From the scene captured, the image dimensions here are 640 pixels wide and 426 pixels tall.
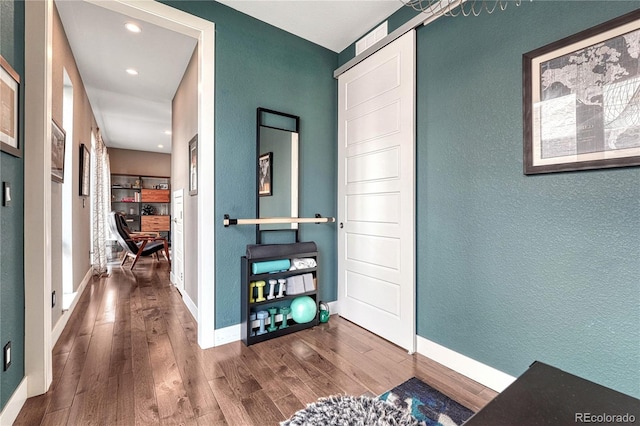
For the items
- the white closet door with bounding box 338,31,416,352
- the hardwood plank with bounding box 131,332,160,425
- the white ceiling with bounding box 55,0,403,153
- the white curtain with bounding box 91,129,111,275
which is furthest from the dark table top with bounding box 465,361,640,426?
the white curtain with bounding box 91,129,111,275

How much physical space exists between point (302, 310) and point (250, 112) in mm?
1759

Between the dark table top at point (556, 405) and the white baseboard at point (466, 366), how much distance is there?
2.70 ft

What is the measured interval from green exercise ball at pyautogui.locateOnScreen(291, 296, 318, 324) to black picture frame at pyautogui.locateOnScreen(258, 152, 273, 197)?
977 mm

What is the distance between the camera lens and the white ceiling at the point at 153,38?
2273 mm

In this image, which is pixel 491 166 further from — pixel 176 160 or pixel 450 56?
pixel 176 160

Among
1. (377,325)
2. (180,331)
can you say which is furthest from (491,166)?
(180,331)

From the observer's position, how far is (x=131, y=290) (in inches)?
145

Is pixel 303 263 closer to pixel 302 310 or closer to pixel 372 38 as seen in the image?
Result: pixel 302 310

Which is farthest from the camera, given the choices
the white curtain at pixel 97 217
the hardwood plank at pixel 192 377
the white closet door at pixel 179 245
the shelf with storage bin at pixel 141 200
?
the shelf with storage bin at pixel 141 200

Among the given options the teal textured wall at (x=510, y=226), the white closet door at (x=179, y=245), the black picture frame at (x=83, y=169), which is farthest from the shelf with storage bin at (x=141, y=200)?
the teal textured wall at (x=510, y=226)

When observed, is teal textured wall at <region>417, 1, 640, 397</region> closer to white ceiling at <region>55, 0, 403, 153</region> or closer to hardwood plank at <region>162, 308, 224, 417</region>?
white ceiling at <region>55, 0, 403, 153</region>

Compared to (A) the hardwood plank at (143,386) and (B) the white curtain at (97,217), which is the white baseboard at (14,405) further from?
(B) the white curtain at (97,217)

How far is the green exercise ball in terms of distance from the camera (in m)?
2.47

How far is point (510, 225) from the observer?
5.37 ft
